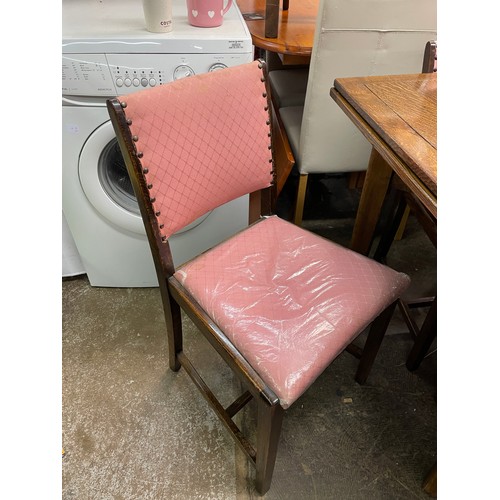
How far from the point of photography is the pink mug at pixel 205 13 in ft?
3.67

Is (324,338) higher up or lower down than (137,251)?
higher up

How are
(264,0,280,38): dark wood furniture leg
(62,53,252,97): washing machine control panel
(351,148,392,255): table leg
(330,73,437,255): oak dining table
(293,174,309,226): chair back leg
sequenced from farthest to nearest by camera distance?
(293,174,309,226): chair back leg
(264,0,280,38): dark wood furniture leg
(351,148,392,255): table leg
(62,53,252,97): washing machine control panel
(330,73,437,255): oak dining table

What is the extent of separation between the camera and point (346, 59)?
1.27 m

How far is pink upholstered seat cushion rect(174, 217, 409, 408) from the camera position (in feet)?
2.68

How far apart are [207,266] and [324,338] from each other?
34 centimetres

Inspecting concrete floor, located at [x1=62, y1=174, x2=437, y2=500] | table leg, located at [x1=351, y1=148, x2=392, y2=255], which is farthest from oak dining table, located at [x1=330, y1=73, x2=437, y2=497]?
concrete floor, located at [x1=62, y1=174, x2=437, y2=500]

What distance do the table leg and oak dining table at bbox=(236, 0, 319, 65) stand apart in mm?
521

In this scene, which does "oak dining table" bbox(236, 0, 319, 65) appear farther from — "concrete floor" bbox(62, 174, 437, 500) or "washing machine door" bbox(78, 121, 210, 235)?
"concrete floor" bbox(62, 174, 437, 500)

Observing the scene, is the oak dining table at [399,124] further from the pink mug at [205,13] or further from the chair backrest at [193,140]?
the pink mug at [205,13]

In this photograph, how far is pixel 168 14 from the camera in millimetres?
1087

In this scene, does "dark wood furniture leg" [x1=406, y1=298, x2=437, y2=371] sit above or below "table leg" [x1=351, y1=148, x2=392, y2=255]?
below

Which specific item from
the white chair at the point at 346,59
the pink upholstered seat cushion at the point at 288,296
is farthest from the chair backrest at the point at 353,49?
the pink upholstered seat cushion at the point at 288,296
